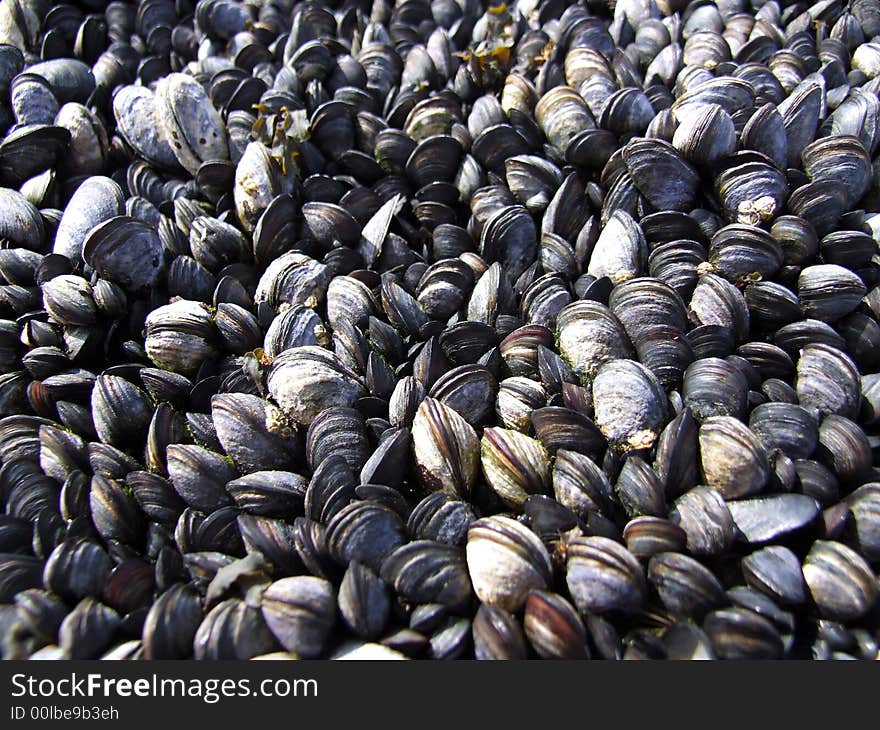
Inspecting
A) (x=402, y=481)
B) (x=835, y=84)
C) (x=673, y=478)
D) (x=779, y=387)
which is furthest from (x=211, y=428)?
(x=835, y=84)

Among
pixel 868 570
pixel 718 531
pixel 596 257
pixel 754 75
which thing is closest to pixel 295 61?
pixel 596 257

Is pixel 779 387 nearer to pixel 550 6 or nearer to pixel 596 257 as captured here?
pixel 596 257

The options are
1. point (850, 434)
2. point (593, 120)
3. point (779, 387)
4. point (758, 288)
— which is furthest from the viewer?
point (593, 120)

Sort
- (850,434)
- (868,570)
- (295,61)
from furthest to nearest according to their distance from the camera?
1. (295,61)
2. (850,434)
3. (868,570)

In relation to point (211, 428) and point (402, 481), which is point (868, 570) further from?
point (211, 428)

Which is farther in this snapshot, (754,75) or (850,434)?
(754,75)

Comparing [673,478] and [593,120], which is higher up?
[593,120]

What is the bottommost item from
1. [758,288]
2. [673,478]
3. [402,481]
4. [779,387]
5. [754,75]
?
[402,481]
